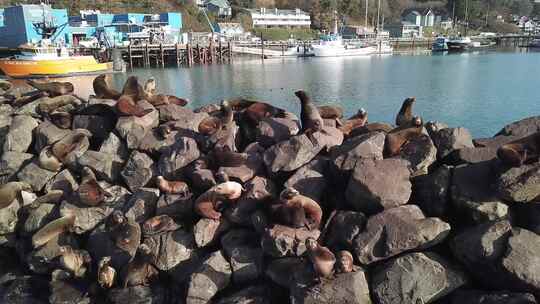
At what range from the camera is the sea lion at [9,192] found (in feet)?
26.6

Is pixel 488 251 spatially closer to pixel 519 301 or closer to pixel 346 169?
pixel 519 301

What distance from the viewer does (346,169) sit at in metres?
6.70

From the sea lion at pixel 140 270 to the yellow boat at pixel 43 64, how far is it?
3809 cm

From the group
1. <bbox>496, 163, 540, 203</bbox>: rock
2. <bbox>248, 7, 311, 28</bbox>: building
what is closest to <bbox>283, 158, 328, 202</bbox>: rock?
<bbox>496, 163, 540, 203</bbox>: rock

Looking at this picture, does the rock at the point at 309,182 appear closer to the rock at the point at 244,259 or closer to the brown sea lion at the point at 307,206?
the brown sea lion at the point at 307,206

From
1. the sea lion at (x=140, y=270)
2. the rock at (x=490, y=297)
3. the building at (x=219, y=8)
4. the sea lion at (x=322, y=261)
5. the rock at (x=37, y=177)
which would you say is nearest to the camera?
the rock at (x=490, y=297)

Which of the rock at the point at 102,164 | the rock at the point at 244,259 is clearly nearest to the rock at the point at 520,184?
the rock at the point at 244,259

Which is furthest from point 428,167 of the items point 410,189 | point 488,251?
point 488,251

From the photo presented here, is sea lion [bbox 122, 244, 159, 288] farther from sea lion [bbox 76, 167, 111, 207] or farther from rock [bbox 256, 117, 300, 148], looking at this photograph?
rock [bbox 256, 117, 300, 148]

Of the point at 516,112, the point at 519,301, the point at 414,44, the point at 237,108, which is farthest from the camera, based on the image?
the point at 414,44

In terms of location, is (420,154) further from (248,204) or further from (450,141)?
(248,204)

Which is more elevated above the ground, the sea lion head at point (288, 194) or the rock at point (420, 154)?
the rock at point (420, 154)

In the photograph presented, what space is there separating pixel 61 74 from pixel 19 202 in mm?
35500

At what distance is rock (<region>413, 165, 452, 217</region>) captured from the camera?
6.10 m
